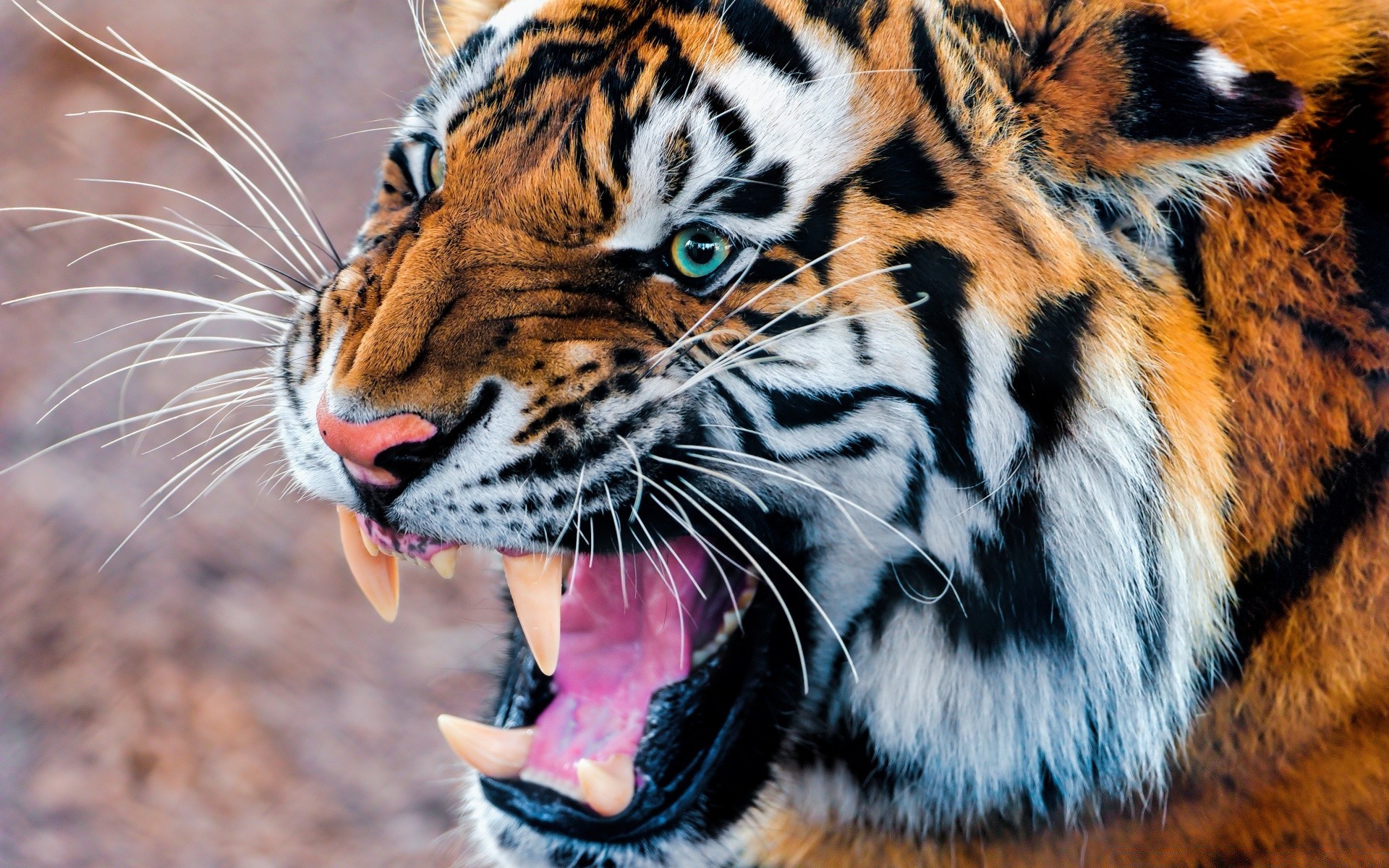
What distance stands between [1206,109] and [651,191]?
343mm

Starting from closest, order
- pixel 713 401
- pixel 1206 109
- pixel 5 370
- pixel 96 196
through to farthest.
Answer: pixel 1206 109 → pixel 713 401 → pixel 5 370 → pixel 96 196

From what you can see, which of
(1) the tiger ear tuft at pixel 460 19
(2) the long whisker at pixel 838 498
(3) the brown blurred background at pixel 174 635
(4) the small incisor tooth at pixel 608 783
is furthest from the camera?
(3) the brown blurred background at pixel 174 635

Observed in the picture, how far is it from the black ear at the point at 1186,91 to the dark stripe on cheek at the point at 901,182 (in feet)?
0.38

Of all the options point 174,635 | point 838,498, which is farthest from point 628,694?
point 174,635

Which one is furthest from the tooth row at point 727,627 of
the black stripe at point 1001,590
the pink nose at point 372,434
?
the pink nose at point 372,434

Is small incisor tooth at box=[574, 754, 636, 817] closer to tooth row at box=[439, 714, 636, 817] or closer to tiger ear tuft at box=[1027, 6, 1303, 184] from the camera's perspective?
tooth row at box=[439, 714, 636, 817]

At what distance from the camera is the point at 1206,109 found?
0.74 meters

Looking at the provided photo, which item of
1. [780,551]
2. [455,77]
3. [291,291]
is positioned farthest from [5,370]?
[780,551]

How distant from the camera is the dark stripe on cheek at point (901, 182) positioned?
80 centimetres

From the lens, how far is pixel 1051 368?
0.81m

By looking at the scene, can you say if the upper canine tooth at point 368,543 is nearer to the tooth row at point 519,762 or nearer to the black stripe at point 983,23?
the tooth row at point 519,762

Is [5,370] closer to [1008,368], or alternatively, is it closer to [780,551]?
[780,551]

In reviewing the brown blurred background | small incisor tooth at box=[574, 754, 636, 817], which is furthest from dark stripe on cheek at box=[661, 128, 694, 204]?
the brown blurred background

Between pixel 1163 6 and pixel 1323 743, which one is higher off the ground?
pixel 1163 6
